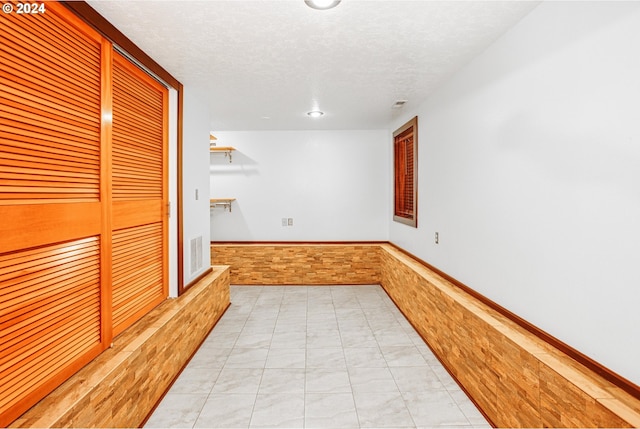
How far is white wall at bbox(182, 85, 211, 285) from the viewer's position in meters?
3.11

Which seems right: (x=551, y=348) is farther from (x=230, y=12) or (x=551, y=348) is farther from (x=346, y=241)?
(x=346, y=241)

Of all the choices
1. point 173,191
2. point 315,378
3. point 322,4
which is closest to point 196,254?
point 173,191

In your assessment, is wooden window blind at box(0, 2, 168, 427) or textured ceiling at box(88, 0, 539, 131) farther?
textured ceiling at box(88, 0, 539, 131)

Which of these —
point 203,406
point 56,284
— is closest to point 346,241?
point 203,406

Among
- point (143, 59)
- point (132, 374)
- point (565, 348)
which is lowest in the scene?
point (132, 374)

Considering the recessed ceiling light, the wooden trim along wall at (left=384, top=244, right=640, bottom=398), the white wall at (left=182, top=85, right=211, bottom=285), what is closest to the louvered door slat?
the white wall at (left=182, top=85, right=211, bottom=285)

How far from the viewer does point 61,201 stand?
5.25 feet

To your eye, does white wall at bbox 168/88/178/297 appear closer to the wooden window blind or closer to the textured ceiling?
the textured ceiling

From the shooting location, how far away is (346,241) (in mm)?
5539

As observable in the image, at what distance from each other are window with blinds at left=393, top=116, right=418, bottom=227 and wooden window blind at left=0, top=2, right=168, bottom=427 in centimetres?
292

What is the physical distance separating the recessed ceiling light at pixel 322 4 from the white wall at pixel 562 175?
1093mm

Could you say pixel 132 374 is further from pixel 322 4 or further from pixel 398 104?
pixel 398 104

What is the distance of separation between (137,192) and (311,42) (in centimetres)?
159

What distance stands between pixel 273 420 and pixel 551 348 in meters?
1.63
